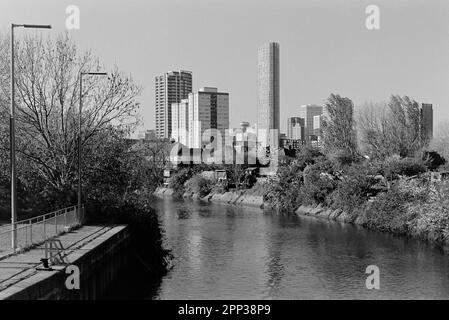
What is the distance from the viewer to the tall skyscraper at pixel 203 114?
576 feet

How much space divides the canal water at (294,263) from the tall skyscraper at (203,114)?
121 m

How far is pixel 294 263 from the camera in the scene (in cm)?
3403

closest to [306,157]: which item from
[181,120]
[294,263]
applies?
[294,263]

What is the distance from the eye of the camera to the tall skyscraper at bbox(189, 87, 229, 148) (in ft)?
576

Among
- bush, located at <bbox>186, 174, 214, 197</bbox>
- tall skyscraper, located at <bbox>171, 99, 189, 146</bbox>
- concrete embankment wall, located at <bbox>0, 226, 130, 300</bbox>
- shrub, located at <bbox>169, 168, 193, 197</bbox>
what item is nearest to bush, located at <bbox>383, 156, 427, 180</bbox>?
concrete embankment wall, located at <bbox>0, 226, 130, 300</bbox>

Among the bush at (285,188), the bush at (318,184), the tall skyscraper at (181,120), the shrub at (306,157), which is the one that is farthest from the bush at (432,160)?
the tall skyscraper at (181,120)

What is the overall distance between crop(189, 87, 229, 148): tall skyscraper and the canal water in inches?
4776

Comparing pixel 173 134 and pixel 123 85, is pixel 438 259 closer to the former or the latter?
pixel 123 85

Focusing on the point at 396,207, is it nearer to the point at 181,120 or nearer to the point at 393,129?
the point at 393,129

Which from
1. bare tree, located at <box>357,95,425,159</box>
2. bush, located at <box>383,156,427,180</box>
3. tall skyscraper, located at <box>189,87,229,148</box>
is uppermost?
tall skyscraper, located at <box>189,87,229,148</box>

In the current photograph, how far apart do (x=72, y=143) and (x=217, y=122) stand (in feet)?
507

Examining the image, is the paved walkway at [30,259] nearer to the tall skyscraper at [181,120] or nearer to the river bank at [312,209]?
the river bank at [312,209]

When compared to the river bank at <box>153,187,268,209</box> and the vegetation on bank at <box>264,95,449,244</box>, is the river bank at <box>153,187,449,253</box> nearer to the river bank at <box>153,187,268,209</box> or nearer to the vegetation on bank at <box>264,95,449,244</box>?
the river bank at <box>153,187,268,209</box>

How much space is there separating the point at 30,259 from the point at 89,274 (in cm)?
264
